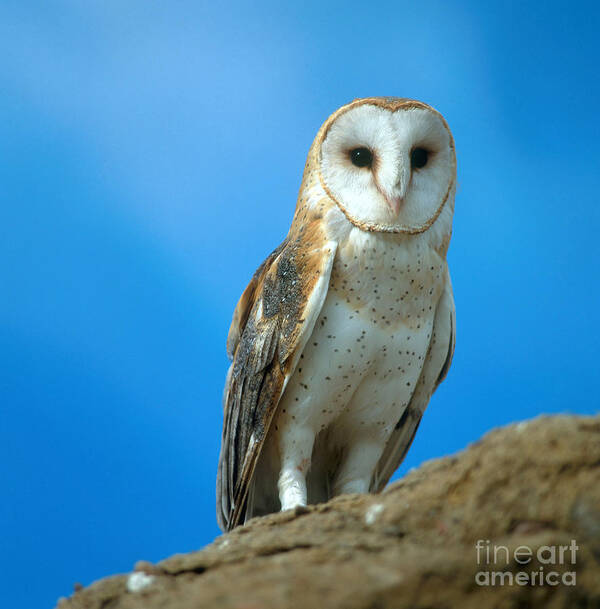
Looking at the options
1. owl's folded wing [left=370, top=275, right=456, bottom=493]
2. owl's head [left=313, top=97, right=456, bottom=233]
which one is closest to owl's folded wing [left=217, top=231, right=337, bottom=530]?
owl's head [left=313, top=97, right=456, bottom=233]

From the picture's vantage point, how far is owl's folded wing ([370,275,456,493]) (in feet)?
7.01

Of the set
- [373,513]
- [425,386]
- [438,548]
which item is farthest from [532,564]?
[425,386]

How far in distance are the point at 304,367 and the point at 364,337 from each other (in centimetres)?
19

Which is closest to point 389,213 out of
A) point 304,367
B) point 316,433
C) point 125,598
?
point 304,367

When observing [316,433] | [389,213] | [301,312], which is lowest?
[316,433]

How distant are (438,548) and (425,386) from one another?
1160 millimetres

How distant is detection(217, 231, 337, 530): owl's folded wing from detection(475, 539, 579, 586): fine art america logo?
0.98 m

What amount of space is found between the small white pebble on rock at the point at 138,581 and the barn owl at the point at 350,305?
0.77 metres

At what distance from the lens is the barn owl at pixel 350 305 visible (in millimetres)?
1902

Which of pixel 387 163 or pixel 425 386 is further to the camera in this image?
pixel 425 386

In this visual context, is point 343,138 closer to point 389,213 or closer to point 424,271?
point 389,213

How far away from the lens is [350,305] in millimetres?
1921

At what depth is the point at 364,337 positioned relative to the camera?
1.92 metres

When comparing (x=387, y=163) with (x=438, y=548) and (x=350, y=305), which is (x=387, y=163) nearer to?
(x=350, y=305)
